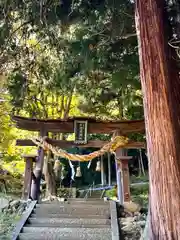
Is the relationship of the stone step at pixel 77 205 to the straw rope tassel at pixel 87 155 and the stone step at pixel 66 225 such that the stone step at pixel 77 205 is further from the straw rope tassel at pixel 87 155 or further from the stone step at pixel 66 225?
the straw rope tassel at pixel 87 155

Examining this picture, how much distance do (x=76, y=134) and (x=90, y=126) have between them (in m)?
0.36

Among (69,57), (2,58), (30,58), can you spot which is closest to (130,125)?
(69,57)

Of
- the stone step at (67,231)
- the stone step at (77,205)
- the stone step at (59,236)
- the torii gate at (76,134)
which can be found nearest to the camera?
the stone step at (59,236)

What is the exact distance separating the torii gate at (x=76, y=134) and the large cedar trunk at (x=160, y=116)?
2237 millimetres

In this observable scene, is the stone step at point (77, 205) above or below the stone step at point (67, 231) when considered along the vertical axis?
above

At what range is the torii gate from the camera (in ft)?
15.6

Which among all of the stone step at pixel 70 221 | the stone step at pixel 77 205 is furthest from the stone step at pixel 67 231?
the stone step at pixel 77 205

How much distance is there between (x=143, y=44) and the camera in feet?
9.28

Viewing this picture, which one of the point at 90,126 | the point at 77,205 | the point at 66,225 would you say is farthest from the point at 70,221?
the point at 90,126

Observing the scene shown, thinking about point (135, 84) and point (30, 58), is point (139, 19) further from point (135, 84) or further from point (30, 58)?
point (30, 58)

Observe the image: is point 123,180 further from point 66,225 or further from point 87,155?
point 66,225

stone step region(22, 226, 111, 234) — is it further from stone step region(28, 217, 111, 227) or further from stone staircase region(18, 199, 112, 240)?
stone step region(28, 217, 111, 227)

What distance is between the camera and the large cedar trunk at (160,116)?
2.32 meters

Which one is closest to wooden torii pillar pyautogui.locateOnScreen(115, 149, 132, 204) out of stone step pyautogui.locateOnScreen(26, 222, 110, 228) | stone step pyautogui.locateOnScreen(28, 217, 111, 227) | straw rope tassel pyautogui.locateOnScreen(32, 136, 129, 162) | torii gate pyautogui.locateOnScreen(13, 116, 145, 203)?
torii gate pyautogui.locateOnScreen(13, 116, 145, 203)
